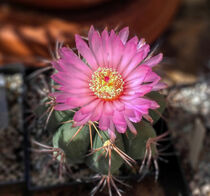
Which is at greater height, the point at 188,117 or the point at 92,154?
the point at 188,117

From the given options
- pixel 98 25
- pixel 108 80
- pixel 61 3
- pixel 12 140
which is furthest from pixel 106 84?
pixel 61 3

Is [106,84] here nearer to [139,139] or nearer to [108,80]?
[108,80]

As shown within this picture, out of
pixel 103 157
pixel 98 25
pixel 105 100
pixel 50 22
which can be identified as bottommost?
pixel 103 157

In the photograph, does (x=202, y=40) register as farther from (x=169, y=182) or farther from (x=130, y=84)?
(x=130, y=84)

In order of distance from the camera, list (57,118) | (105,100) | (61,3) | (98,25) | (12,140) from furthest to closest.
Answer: (61,3) < (12,140) < (98,25) < (57,118) < (105,100)

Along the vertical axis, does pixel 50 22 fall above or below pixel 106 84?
above

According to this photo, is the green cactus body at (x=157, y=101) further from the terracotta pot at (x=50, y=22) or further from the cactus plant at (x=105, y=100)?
the terracotta pot at (x=50, y=22)

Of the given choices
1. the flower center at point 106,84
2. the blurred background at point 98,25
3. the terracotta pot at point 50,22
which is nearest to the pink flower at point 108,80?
the flower center at point 106,84

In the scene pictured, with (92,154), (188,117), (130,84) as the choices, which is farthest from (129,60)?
(188,117)
